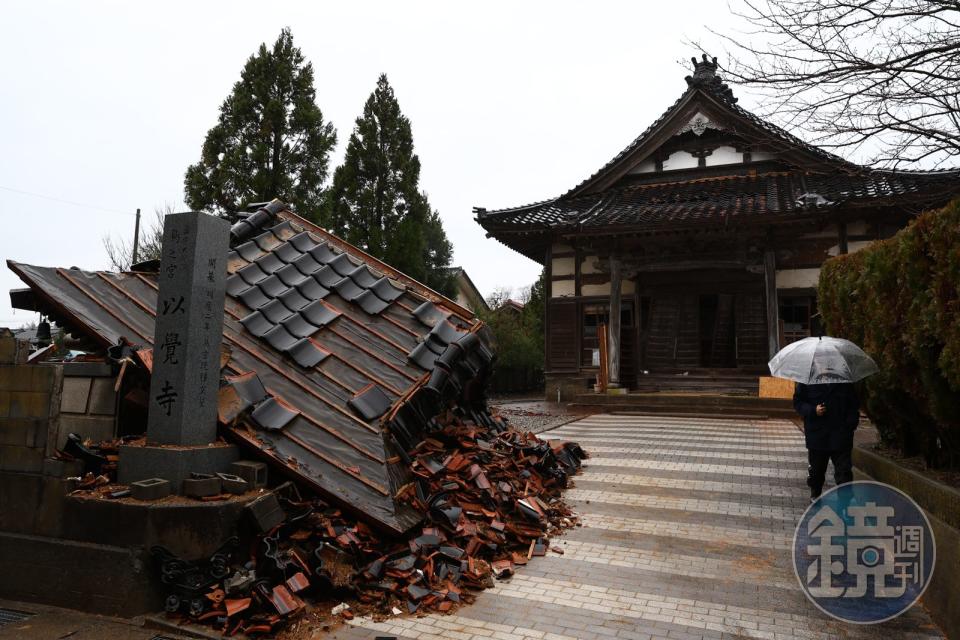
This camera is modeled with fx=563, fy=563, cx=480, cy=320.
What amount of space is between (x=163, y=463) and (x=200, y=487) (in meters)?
0.35

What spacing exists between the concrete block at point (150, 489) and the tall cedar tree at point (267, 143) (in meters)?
15.6

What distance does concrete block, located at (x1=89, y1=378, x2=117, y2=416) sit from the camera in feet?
16.1

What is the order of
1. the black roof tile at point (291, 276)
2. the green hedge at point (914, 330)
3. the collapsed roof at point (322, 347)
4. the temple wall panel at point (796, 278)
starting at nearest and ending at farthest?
1. the green hedge at point (914, 330)
2. the collapsed roof at point (322, 347)
3. the black roof tile at point (291, 276)
4. the temple wall panel at point (796, 278)

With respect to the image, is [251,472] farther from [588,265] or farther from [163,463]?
[588,265]

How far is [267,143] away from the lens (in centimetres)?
1861

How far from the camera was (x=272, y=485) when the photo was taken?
4613 mm

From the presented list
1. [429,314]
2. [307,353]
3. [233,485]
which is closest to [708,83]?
[429,314]

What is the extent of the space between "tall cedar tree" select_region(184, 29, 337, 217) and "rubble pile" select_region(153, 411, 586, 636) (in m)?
15.2

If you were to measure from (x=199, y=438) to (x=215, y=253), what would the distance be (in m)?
1.47

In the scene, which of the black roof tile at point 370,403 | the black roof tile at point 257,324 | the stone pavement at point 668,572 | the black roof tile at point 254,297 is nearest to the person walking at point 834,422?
the stone pavement at point 668,572

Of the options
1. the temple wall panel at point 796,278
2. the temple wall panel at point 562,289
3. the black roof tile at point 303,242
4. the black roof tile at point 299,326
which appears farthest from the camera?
the temple wall panel at point 562,289

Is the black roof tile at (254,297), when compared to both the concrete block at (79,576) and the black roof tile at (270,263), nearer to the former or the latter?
the black roof tile at (270,263)

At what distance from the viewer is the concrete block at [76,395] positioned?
195 inches

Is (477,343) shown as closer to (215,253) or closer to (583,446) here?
(215,253)
